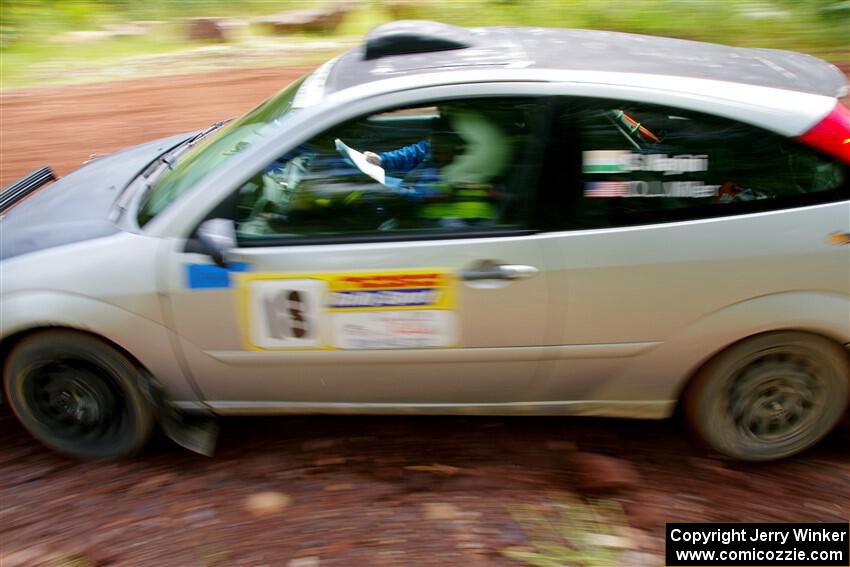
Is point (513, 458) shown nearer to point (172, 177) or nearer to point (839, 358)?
point (839, 358)

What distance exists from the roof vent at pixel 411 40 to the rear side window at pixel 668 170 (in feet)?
2.08

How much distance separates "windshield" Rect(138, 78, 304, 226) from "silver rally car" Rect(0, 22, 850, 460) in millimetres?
28

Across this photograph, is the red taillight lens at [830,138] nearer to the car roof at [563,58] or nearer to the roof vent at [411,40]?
the car roof at [563,58]

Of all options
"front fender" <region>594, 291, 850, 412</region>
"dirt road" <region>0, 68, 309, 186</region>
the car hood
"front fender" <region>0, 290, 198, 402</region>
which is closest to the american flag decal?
"front fender" <region>594, 291, 850, 412</region>

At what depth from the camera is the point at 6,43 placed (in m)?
9.20

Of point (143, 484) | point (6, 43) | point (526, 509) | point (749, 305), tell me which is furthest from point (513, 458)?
point (6, 43)

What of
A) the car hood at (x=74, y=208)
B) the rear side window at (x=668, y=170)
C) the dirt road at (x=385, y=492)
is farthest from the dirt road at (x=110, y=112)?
the rear side window at (x=668, y=170)

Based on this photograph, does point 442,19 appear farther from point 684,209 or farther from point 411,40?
point 684,209

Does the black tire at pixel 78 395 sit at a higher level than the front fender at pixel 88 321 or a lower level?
lower

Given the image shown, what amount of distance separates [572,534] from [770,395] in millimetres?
923

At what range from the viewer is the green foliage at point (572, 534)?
2.74 metres

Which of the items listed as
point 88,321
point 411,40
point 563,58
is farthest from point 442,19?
point 88,321

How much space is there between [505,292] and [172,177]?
1413 millimetres

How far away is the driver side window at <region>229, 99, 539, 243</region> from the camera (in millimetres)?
2779
